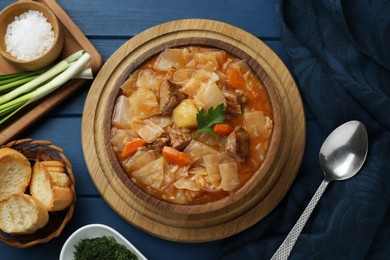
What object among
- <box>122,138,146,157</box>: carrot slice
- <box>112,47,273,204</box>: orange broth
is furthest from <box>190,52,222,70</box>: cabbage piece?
<box>122,138,146,157</box>: carrot slice

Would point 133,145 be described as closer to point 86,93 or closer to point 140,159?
point 140,159

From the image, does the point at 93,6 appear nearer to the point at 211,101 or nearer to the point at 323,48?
the point at 211,101

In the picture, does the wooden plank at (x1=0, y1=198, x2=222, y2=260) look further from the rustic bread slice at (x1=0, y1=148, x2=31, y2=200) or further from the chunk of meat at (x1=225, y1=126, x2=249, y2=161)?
the chunk of meat at (x1=225, y1=126, x2=249, y2=161)

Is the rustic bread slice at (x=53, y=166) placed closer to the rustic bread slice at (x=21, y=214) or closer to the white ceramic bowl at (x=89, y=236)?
the rustic bread slice at (x=21, y=214)

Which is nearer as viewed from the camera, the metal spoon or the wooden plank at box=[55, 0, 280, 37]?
the metal spoon

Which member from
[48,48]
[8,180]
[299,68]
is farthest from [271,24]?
[8,180]

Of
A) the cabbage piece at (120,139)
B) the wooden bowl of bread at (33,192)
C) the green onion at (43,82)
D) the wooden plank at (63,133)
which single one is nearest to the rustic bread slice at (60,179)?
the wooden bowl of bread at (33,192)

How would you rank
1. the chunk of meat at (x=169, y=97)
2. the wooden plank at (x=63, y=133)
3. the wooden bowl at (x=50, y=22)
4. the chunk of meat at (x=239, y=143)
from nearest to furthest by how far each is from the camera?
the chunk of meat at (x=239, y=143) → the chunk of meat at (x=169, y=97) → the wooden bowl at (x=50, y=22) → the wooden plank at (x=63, y=133)
